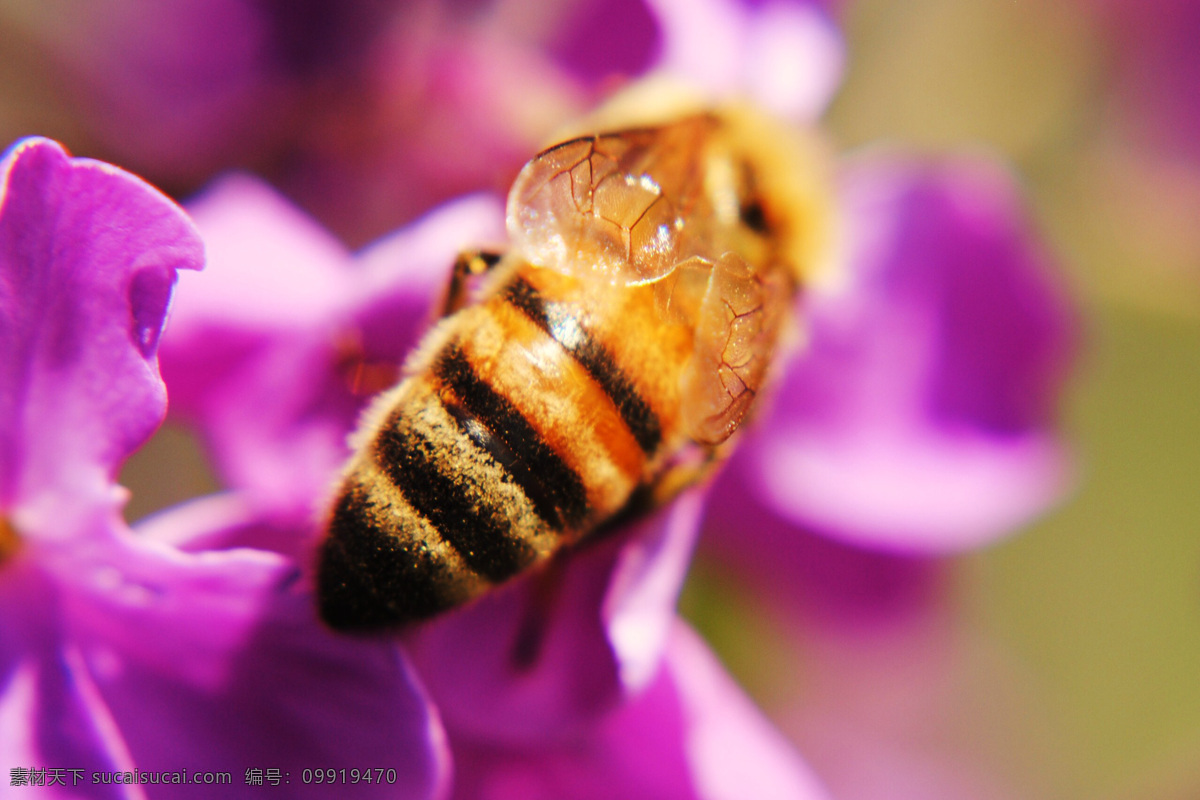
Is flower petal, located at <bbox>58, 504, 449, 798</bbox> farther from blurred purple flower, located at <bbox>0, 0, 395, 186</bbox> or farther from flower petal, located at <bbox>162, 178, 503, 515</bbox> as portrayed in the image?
blurred purple flower, located at <bbox>0, 0, 395, 186</bbox>

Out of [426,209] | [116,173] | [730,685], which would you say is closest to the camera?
[116,173]

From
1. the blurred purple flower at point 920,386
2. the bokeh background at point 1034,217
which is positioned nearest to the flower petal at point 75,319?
the bokeh background at point 1034,217

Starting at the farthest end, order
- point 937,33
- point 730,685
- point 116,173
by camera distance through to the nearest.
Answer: point 937,33 < point 730,685 < point 116,173

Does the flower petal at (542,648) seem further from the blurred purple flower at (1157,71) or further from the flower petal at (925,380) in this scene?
the blurred purple flower at (1157,71)

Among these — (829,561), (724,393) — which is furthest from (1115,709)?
(724,393)

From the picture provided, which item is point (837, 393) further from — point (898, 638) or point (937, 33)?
point (937, 33)

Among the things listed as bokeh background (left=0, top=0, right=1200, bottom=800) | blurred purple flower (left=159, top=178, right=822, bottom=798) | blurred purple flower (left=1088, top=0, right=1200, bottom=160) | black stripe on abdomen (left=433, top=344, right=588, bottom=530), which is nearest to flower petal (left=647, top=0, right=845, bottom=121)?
bokeh background (left=0, top=0, right=1200, bottom=800)

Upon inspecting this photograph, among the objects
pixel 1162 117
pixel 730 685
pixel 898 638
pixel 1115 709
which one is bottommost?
pixel 1115 709
